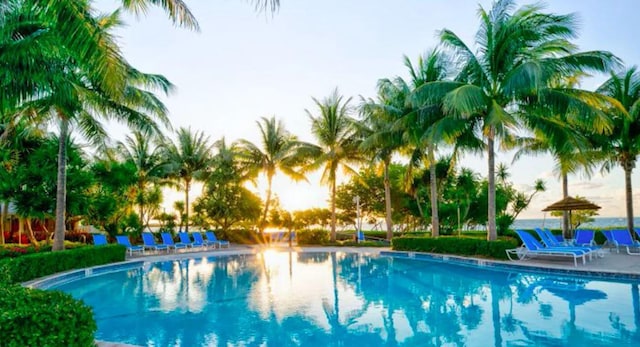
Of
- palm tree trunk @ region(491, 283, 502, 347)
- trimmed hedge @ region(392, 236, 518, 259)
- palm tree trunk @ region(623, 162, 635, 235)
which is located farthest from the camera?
palm tree trunk @ region(623, 162, 635, 235)

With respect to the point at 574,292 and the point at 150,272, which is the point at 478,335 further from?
the point at 150,272

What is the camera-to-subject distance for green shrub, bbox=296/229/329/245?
21.8m

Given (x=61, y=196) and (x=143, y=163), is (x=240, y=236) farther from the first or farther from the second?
(x=61, y=196)

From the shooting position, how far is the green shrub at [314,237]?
21.8 metres

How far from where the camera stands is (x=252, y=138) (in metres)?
23.2

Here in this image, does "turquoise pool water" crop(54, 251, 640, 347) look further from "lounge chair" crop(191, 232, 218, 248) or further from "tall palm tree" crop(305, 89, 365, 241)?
"tall palm tree" crop(305, 89, 365, 241)

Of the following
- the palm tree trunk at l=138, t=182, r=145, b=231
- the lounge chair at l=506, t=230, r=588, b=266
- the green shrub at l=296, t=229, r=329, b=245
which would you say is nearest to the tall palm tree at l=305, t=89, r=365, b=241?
the green shrub at l=296, t=229, r=329, b=245

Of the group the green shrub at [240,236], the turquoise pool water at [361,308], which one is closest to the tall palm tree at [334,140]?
the green shrub at [240,236]

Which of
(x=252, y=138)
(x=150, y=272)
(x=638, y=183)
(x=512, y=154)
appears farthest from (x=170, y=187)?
(x=638, y=183)

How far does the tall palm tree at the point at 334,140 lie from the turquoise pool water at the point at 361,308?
355 inches

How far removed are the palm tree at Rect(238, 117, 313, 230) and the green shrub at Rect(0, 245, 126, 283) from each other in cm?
953

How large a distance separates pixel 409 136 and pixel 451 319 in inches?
402

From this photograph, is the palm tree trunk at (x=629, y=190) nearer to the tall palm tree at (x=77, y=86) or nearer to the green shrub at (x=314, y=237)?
the green shrub at (x=314, y=237)

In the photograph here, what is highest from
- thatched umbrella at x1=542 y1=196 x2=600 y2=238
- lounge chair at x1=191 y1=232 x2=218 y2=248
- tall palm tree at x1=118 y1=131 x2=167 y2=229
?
tall palm tree at x1=118 y1=131 x2=167 y2=229
